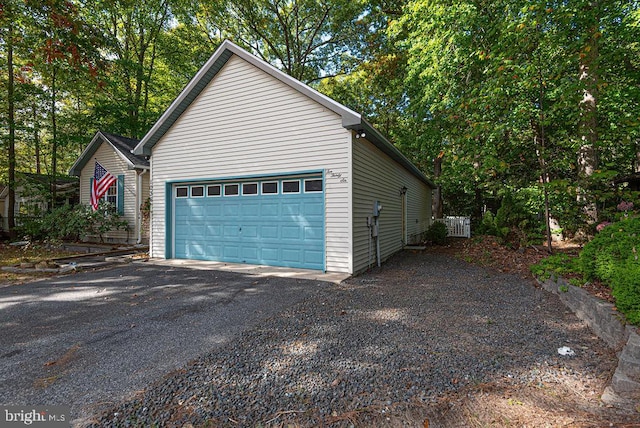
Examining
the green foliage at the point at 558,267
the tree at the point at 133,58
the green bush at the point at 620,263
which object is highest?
the tree at the point at 133,58

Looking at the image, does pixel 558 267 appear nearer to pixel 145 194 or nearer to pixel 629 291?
pixel 629 291

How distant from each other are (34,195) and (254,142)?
13128mm

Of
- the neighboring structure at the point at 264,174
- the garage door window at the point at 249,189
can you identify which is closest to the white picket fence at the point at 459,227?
the neighboring structure at the point at 264,174

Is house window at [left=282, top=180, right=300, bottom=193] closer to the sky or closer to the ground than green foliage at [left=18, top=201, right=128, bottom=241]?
closer to the sky

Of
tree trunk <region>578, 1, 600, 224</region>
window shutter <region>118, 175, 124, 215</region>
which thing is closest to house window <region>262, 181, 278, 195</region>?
tree trunk <region>578, 1, 600, 224</region>

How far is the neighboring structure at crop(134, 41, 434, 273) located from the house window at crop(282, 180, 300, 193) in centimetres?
3

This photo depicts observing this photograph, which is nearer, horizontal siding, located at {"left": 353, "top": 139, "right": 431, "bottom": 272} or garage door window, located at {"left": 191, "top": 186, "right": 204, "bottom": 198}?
horizontal siding, located at {"left": 353, "top": 139, "right": 431, "bottom": 272}

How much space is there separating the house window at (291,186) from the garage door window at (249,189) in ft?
2.98

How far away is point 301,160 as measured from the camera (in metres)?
7.09

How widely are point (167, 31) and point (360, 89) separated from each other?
40.8ft

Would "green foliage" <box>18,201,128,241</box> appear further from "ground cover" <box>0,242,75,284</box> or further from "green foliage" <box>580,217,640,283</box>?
"green foliage" <box>580,217,640,283</box>

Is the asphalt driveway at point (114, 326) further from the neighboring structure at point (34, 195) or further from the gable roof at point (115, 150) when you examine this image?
the neighboring structure at point (34, 195)

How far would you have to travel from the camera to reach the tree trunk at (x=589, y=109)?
644cm

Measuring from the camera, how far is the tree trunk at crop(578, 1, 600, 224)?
6.44m
